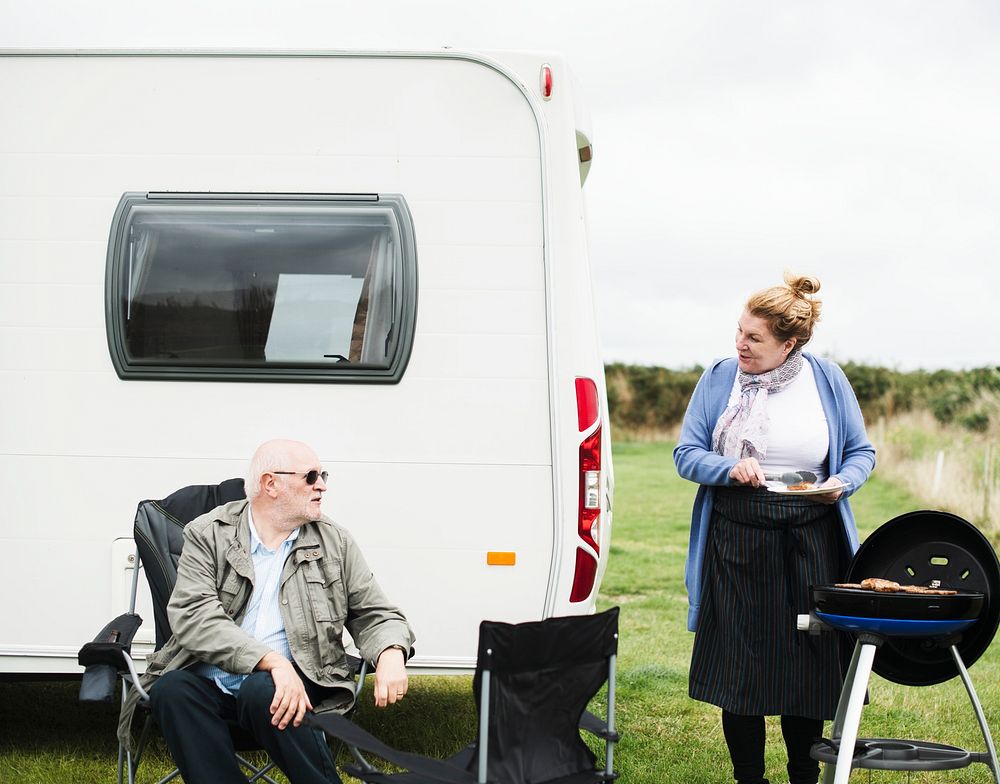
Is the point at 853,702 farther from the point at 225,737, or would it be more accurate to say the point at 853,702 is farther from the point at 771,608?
the point at 225,737

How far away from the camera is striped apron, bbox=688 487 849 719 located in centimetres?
363

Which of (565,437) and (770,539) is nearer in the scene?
(770,539)

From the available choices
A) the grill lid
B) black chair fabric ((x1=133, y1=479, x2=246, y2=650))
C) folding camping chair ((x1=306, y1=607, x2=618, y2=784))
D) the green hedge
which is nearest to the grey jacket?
black chair fabric ((x1=133, y1=479, x2=246, y2=650))

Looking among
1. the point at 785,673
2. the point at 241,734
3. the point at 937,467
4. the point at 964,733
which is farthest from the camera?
the point at 937,467

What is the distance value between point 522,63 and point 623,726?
282 cm

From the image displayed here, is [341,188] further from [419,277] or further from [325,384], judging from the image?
[325,384]

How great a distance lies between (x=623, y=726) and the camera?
509 centimetres

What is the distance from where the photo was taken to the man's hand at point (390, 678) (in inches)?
126

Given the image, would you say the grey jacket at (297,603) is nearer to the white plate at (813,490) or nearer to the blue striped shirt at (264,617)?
the blue striped shirt at (264,617)

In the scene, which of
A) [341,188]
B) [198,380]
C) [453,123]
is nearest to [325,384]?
[198,380]

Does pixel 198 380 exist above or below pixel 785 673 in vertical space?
above

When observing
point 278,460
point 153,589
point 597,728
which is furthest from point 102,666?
point 597,728

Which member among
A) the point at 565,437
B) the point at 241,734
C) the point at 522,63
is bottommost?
the point at 241,734

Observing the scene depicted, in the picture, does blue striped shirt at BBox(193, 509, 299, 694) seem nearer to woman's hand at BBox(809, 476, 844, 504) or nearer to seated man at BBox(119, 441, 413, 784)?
seated man at BBox(119, 441, 413, 784)
